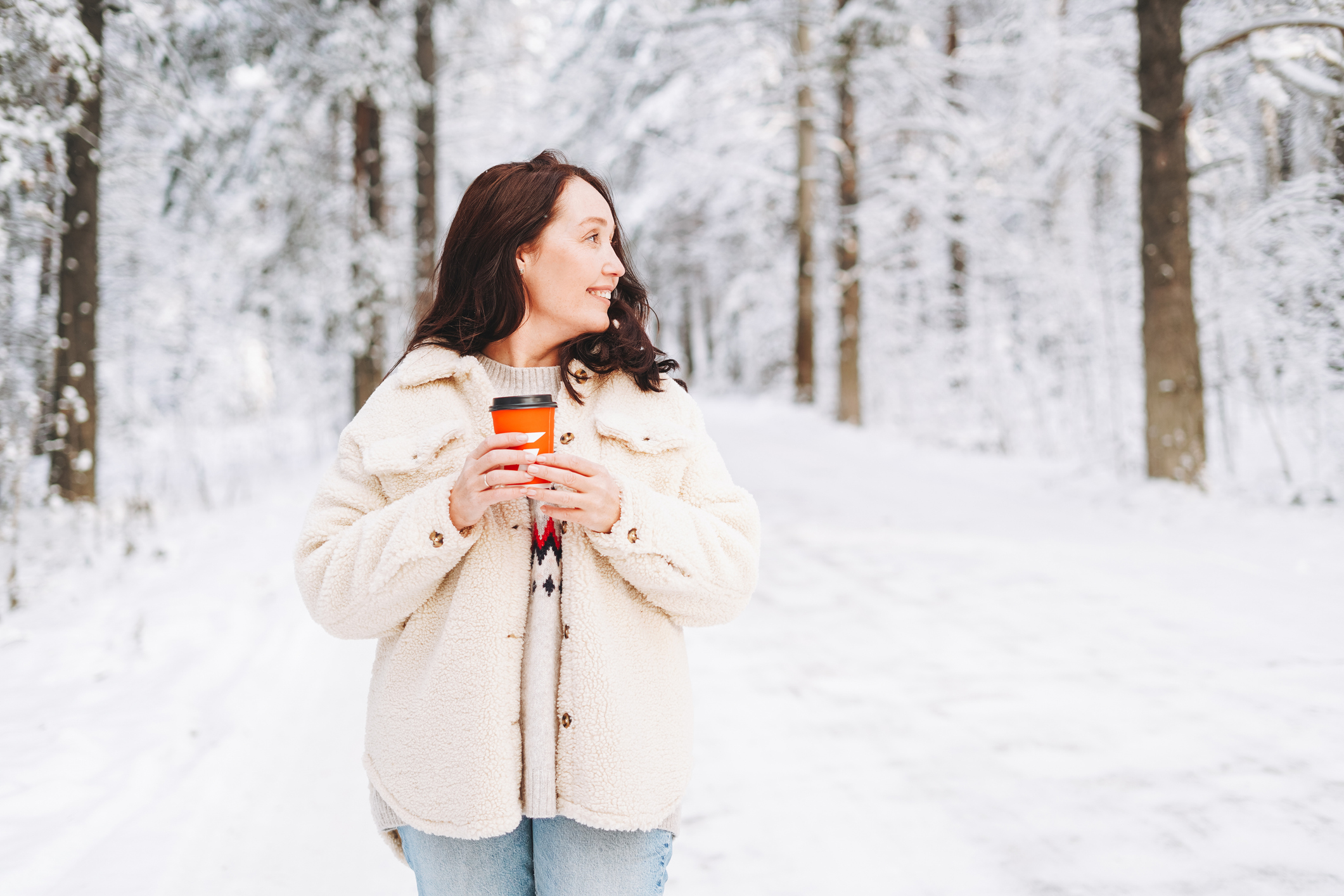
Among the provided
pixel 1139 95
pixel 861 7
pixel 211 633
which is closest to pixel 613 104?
pixel 861 7

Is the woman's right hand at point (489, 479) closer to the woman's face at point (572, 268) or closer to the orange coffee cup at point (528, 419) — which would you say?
the orange coffee cup at point (528, 419)

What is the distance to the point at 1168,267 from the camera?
A: 281 inches

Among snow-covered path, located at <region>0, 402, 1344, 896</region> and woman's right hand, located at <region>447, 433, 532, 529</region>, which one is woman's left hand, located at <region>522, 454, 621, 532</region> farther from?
snow-covered path, located at <region>0, 402, 1344, 896</region>

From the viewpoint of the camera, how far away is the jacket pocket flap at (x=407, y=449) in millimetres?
1457

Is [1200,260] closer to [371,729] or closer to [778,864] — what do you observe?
[778,864]

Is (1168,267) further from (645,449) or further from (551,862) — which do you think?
(551,862)

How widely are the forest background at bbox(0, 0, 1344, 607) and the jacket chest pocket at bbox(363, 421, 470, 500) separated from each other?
39.5 inches

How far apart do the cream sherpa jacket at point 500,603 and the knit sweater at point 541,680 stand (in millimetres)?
19

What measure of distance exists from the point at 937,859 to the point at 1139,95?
24.3 feet

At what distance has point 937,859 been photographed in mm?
2580

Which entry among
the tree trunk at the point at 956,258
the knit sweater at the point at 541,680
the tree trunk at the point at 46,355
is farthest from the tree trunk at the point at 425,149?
the knit sweater at the point at 541,680

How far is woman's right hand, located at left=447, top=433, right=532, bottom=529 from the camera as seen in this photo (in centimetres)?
126

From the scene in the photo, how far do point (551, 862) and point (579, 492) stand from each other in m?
0.66

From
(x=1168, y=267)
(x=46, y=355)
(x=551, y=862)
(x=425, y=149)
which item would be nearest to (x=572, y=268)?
(x=551, y=862)
